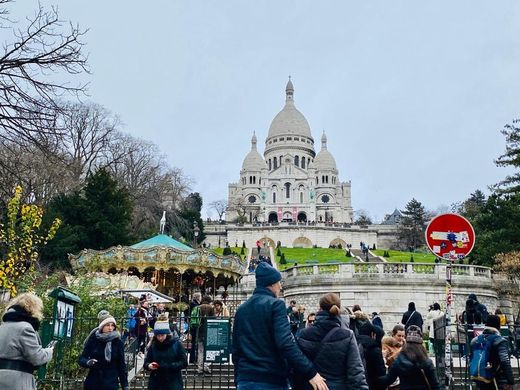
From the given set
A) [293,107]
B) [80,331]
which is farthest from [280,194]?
[80,331]

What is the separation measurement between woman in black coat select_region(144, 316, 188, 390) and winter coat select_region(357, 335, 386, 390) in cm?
230

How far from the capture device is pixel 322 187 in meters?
116

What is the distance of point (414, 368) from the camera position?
21.1ft

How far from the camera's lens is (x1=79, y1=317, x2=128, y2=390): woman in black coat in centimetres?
739

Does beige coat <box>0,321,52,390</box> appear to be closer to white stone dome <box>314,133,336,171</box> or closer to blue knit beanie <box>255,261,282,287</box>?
blue knit beanie <box>255,261,282,287</box>

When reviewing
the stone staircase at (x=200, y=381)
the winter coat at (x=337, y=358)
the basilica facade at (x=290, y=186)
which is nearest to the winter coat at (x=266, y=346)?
the winter coat at (x=337, y=358)

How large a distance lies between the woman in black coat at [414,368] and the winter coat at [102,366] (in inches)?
134

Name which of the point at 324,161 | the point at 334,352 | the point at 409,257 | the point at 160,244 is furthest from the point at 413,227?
the point at 334,352

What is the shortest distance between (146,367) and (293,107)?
432 feet

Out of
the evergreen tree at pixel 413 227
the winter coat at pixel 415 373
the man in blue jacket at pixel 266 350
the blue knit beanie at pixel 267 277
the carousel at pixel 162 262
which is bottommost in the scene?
the winter coat at pixel 415 373

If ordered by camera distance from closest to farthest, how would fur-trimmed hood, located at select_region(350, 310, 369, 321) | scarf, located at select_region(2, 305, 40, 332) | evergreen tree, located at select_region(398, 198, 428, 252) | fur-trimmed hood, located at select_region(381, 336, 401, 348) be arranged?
scarf, located at select_region(2, 305, 40, 332) < fur-trimmed hood, located at select_region(381, 336, 401, 348) < fur-trimmed hood, located at select_region(350, 310, 369, 321) < evergreen tree, located at select_region(398, 198, 428, 252)

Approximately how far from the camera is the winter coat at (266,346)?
492 centimetres

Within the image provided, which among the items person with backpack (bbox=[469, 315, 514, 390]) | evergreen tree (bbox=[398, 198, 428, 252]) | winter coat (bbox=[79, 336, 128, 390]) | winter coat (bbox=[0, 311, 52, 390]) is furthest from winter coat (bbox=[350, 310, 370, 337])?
evergreen tree (bbox=[398, 198, 428, 252])

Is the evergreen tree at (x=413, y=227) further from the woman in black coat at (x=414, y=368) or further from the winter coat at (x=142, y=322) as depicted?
the woman in black coat at (x=414, y=368)
